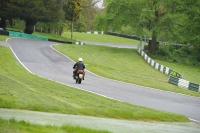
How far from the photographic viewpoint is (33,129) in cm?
777

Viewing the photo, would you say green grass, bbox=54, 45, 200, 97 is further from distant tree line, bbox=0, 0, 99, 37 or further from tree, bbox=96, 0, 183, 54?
distant tree line, bbox=0, 0, 99, 37

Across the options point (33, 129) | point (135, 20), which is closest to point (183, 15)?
point (135, 20)

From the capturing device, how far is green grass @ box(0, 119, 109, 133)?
292 inches

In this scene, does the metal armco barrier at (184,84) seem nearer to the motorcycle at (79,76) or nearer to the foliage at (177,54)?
the motorcycle at (79,76)

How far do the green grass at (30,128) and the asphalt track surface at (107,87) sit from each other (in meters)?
9.21

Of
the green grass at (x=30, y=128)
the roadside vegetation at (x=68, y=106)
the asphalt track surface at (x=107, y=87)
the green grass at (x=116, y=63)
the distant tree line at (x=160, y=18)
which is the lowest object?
the green grass at (x=116, y=63)

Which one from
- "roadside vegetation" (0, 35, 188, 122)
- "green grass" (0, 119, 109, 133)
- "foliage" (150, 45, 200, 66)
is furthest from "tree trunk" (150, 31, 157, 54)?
"green grass" (0, 119, 109, 133)

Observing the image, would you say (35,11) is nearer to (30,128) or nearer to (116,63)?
(116,63)

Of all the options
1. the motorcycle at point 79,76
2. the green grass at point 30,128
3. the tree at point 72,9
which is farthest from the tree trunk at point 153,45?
the green grass at point 30,128

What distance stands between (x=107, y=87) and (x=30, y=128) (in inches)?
633

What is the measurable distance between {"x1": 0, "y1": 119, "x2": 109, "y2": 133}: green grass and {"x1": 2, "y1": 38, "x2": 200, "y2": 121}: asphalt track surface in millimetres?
9211

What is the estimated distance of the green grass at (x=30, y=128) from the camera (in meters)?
7.43

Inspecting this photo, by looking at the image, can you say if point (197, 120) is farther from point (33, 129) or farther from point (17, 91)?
point (33, 129)

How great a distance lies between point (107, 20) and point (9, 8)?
1890 centimetres
